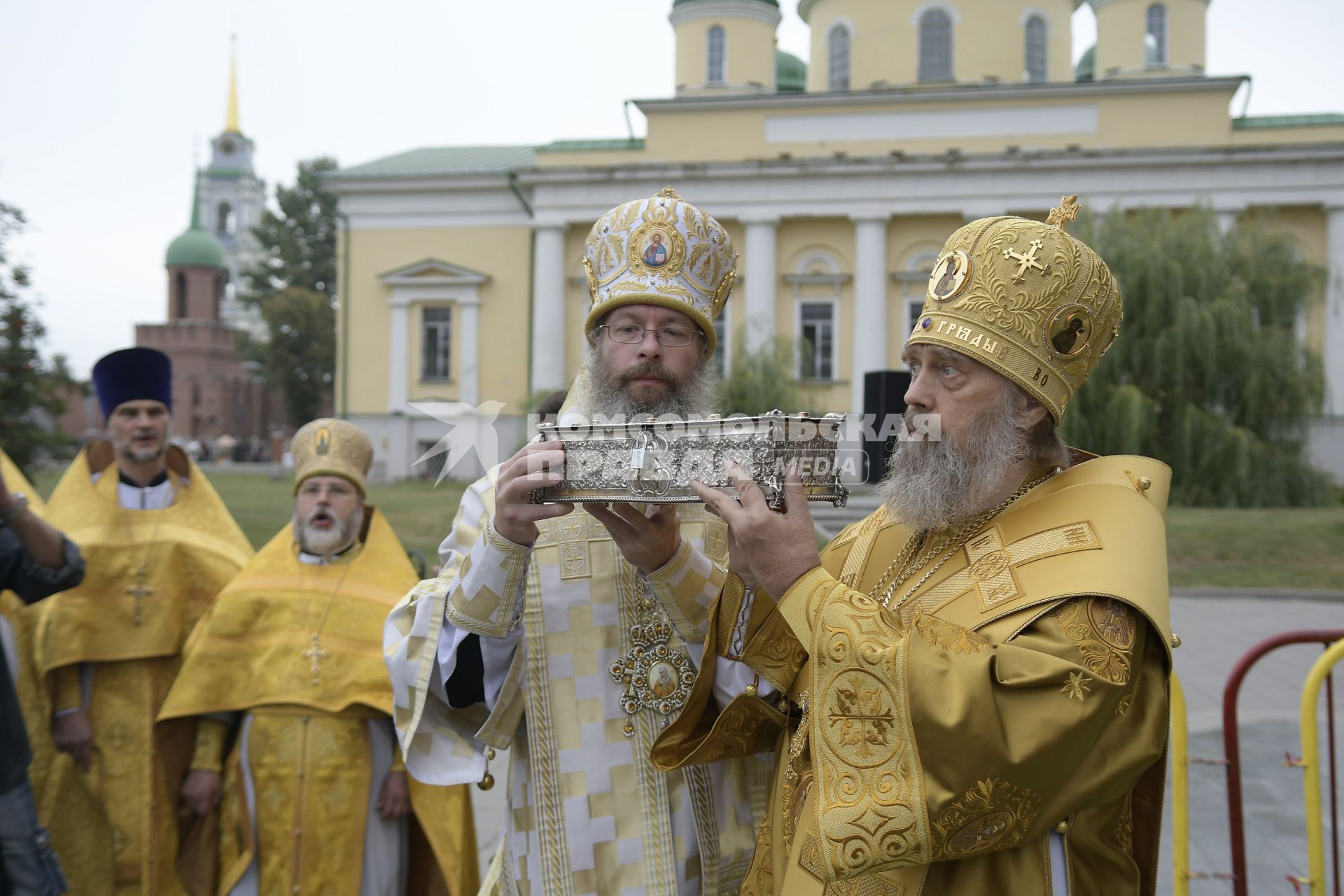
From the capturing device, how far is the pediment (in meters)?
34.1

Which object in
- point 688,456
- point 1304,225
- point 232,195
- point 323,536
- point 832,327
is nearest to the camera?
point 688,456

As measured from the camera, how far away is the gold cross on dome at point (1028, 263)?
212 centimetres

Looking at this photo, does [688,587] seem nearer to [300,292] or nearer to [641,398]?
[641,398]

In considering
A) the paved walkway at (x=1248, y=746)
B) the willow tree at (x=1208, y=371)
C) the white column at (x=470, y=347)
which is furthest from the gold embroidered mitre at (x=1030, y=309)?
the white column at (x=470, y=347)

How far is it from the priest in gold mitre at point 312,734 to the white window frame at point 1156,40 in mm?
34789

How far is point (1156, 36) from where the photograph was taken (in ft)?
108

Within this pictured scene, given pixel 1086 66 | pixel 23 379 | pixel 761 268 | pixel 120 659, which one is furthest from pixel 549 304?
pixel 120 659

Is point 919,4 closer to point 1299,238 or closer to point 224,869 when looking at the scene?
point 1299,238

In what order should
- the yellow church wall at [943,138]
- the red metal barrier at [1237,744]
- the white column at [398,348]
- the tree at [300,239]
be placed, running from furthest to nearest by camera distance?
the tree at [300,239], the white column at [398,348], the yellow church wall at [943,138], the red metal barrier at [1237,744]

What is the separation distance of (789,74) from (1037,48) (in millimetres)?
10846

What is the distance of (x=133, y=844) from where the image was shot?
4191mm

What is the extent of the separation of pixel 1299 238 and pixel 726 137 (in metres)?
16.4

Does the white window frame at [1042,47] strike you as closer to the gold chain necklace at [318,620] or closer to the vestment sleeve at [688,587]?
the gold chain necklace at [318,620]

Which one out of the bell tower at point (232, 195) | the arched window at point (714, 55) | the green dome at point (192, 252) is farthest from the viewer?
the bell tower at point (232, 195)
